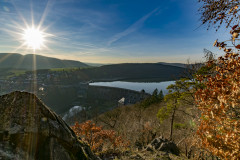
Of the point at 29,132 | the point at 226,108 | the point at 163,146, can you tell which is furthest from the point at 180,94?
the point at 29,132

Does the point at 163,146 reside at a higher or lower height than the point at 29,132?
lower

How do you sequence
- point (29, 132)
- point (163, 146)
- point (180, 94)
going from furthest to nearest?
point (180, 94)
point (163, 146)
point (29, 132)

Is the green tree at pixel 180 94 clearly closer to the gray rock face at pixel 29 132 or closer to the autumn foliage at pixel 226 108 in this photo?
the autumn foliage at pixel 226 108

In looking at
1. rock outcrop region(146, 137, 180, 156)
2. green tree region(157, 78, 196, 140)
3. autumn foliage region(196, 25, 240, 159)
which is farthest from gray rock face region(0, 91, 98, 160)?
green tree region(157, 78, 196, 140)

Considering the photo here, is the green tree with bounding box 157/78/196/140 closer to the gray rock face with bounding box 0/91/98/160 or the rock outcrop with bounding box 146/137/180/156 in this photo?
the rock outcrop with bounding box 146/137/180/156

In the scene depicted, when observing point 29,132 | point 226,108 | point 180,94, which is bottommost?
point 180,94

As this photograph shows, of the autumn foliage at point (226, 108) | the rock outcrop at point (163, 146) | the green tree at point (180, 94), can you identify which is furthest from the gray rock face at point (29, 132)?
the green tree at point (180, 94)

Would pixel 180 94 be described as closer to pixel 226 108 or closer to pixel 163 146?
pixel 163 146

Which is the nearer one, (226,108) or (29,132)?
(29,132)
